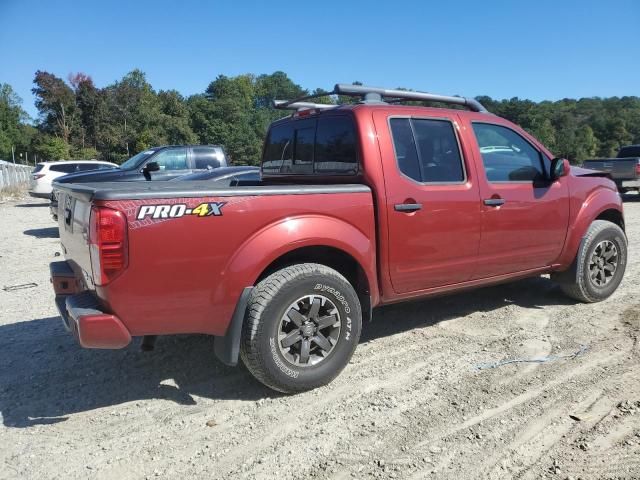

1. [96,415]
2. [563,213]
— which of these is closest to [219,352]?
[96,415]

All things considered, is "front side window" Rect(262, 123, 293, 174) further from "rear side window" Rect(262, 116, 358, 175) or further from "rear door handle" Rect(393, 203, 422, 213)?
"rear door handle" Rect(393, 203, 422, 213)

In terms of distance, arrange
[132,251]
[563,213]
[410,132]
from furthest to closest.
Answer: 1. [563,213]
2. [410,132]
3. [132,251]

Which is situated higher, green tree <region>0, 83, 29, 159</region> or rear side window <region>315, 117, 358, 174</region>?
green tree <region>0, 83, 29, 159</region>

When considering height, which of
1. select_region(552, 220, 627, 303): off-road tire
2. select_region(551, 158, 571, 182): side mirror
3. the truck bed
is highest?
select_region(551, 158, 571, 182): side mirror

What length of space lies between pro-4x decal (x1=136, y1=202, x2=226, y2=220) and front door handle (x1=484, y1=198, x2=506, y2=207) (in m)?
2.25

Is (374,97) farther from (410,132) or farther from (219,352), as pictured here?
(219,352)

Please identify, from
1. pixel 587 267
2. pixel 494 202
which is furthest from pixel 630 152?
pixel 494 202

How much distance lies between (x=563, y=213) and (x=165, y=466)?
157 inches

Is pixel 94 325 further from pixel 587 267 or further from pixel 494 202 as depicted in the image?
pixel 587 267

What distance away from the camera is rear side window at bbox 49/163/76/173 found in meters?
16.5

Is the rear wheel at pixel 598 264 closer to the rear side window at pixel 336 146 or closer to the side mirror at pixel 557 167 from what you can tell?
the side mirror at pixel 557 167

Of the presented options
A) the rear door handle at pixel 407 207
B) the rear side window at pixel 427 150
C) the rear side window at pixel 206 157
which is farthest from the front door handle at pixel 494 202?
the rear side window at pixel 206 157

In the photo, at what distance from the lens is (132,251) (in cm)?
279

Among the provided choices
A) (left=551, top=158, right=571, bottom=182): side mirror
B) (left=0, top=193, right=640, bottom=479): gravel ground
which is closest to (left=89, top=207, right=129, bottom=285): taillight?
(left=0, top=193, right=640, bottom=479): gravel ground
